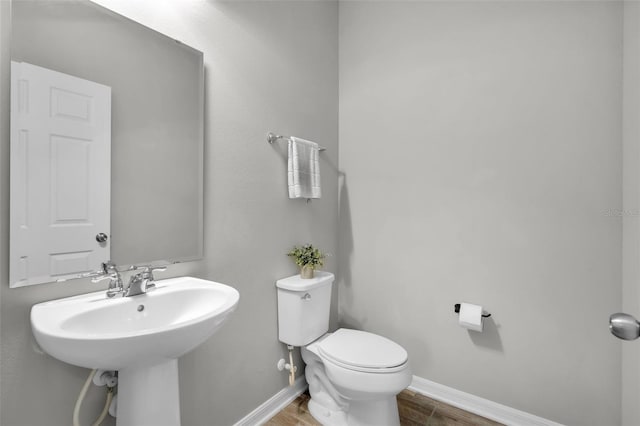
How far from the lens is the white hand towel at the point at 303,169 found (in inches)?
67.9

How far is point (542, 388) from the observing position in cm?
157

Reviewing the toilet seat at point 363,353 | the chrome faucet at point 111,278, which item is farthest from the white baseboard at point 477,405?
the chrome faucet at point 111,278

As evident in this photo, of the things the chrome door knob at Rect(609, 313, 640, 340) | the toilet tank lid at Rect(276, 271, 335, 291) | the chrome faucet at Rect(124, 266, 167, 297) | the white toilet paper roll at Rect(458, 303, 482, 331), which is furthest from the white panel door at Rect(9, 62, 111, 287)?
the white toilet paper roll at Rect(458, 303, 482, 331)

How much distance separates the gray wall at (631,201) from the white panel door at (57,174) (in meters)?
2.01

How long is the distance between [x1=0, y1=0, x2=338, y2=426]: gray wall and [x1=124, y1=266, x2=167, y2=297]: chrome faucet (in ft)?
0.44

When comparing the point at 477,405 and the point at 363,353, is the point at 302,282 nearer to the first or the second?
the point at 363,353

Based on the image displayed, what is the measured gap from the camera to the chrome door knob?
68 centimetres

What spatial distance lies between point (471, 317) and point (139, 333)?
157 cm

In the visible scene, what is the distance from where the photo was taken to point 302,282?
168 cm

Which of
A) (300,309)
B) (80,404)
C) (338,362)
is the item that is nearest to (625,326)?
(338,362)

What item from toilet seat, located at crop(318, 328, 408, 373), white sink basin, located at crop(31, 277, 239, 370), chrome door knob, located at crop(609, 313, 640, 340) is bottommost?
toilet seat, located at crop(318, 328, 408, 373)

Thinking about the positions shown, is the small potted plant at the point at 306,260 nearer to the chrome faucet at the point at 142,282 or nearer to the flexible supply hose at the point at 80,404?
the chrome faucet at the point at 142,282

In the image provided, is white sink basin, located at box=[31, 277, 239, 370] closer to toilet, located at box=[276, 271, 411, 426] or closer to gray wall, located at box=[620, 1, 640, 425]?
toilet, located at box=[276, 271, 411, 426]

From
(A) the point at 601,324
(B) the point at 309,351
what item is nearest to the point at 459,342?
(A) the point at 601,324
